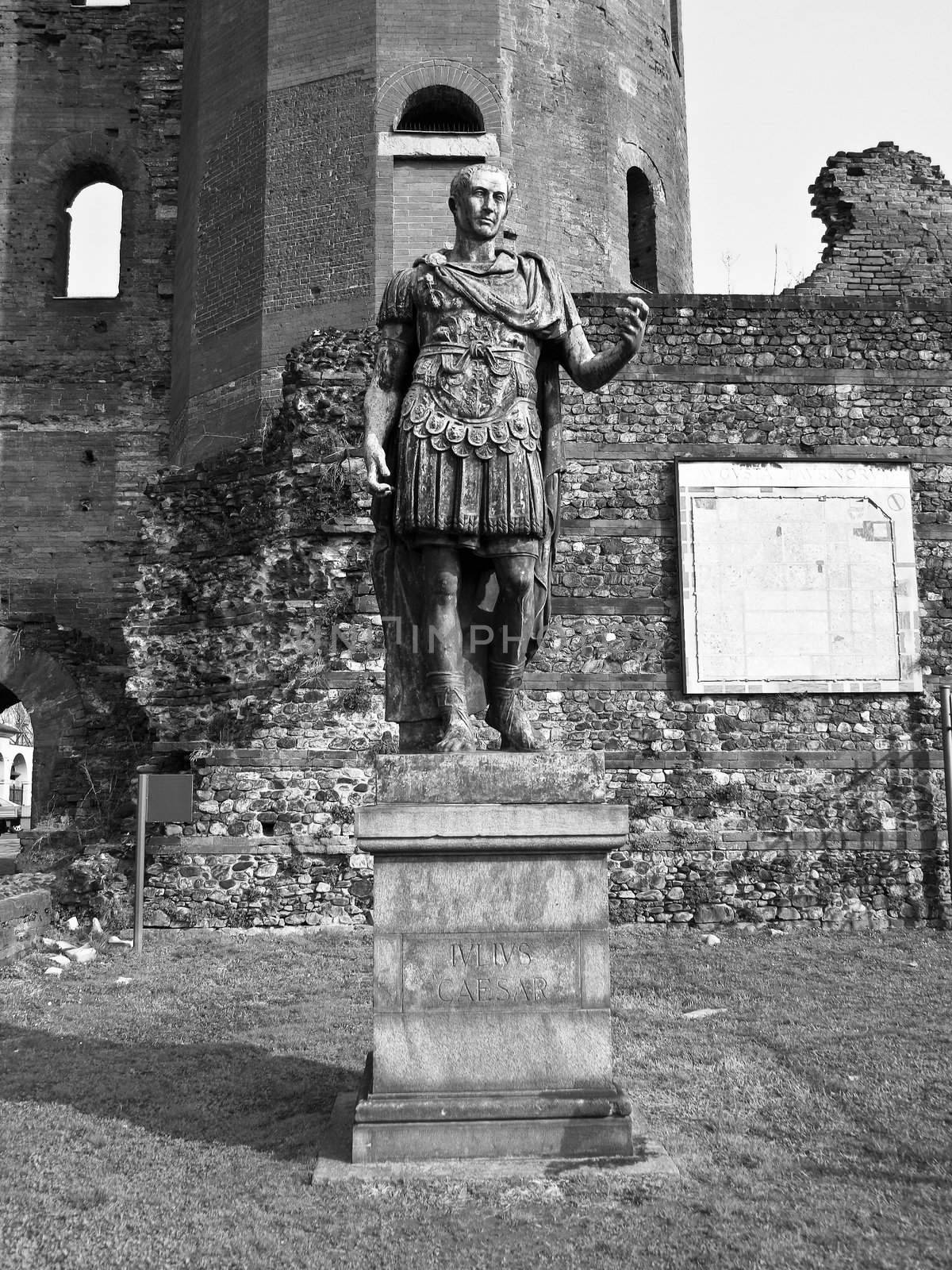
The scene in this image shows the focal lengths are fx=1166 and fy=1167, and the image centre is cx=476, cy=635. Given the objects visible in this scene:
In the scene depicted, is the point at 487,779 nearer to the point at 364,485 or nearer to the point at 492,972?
the point at 492,972

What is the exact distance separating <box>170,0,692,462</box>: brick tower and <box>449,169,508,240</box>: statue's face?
429 inches

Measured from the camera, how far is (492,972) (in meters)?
4.23

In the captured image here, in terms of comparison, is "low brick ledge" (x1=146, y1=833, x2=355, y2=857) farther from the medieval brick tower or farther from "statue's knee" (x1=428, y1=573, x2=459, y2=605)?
"statue's knee" (x1=428, y1=573, x2=459, y2=605)

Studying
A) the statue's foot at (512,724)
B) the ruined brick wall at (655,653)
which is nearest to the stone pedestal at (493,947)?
the statue's foot at (512,724)

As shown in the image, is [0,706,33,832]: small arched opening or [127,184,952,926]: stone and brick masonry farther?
[0,706,33,832]: small arched opening

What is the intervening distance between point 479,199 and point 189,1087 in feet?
13.6

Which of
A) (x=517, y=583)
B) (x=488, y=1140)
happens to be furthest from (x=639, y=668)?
(x=488, y=1140)

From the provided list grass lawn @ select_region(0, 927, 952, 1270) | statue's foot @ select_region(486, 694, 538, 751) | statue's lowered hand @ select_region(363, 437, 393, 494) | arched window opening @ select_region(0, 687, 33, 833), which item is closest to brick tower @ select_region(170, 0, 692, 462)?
grass lawn @ select_region(0, 927, 952, 1270)

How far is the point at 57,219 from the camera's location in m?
19.8

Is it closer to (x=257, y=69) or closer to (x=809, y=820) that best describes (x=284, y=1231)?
(x=809, y=820)

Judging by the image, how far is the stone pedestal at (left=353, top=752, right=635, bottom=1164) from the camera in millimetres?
4109

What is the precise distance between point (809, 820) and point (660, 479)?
12.8 feet

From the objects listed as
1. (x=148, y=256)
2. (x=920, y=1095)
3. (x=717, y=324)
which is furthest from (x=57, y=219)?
(x=920, y=1095)

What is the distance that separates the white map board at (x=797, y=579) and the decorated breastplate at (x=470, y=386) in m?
7.85
